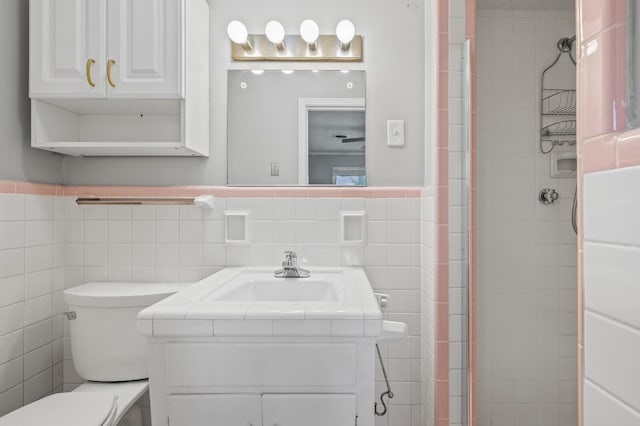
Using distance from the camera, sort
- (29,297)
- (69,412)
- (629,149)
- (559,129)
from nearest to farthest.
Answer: (629,149)
(69,412)
(29,297)
(559,129)

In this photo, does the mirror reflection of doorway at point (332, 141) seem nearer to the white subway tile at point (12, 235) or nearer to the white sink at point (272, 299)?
the white sink at point (272, 299)

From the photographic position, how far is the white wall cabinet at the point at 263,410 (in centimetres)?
105

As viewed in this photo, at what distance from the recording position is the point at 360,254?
1.81 meters

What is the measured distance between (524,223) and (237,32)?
1.59 meters

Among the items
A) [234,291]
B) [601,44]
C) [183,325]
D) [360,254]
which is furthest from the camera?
[360,254]

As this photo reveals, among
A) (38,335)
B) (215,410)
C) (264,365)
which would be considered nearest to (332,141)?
(264,365)

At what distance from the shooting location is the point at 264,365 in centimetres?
106

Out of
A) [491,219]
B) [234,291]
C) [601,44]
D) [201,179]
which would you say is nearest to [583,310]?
[601,44]

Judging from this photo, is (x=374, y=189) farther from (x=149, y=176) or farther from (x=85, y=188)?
(x=85, y=188)

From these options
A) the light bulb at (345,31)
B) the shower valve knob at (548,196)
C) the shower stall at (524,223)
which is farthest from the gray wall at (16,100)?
the shower valve knob at (548,196)

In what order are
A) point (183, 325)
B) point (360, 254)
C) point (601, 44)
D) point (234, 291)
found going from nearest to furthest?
point (601, 44), point (183, 325), point (234, 291), point (360, 254)

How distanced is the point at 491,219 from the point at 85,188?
1.90 m

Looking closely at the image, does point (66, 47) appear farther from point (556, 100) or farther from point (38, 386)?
point (556, 100)

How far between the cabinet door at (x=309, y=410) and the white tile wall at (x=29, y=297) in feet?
3.77
